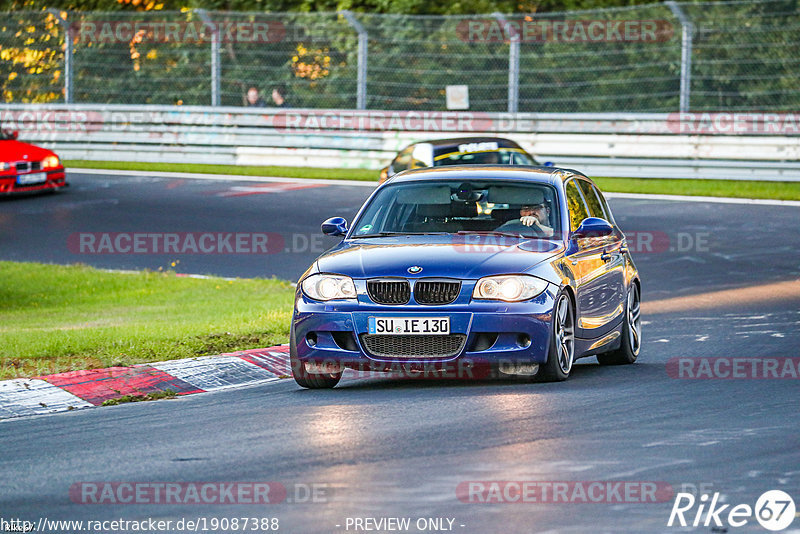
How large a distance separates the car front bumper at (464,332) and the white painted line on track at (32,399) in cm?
166

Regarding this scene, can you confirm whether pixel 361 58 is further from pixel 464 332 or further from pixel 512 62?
pixel 464 332

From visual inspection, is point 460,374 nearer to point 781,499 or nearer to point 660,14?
point 781,499

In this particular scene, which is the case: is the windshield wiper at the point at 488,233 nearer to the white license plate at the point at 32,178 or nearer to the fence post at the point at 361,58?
the white license plate at the point at 32,178

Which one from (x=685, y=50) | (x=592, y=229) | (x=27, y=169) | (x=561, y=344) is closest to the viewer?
(x=561, y=344)

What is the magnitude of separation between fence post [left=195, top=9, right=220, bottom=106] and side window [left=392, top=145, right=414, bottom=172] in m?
6.94

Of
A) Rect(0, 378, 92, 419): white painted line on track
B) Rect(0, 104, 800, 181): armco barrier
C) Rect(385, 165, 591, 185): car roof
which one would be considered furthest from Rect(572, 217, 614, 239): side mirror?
Rect(0, 104, 800, 181): armco barrier

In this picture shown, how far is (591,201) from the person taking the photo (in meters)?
11.3

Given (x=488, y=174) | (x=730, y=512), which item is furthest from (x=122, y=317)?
(x=730, y=512)

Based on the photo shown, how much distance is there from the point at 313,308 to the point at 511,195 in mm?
1830

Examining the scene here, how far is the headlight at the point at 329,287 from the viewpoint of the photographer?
9.21 m

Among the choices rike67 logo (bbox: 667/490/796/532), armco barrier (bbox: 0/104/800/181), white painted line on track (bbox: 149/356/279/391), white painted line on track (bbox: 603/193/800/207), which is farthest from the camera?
armco barrier (bbox: 0/104/800/181)

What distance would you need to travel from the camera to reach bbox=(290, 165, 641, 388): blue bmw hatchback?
9.05m

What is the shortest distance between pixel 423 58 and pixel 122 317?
47.2 feet

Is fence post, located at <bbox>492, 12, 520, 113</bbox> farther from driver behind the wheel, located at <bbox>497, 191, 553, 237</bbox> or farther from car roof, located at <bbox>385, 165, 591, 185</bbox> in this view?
driver behind the wheel, located at <bbox>497, 191, 553, 237</bbox>
